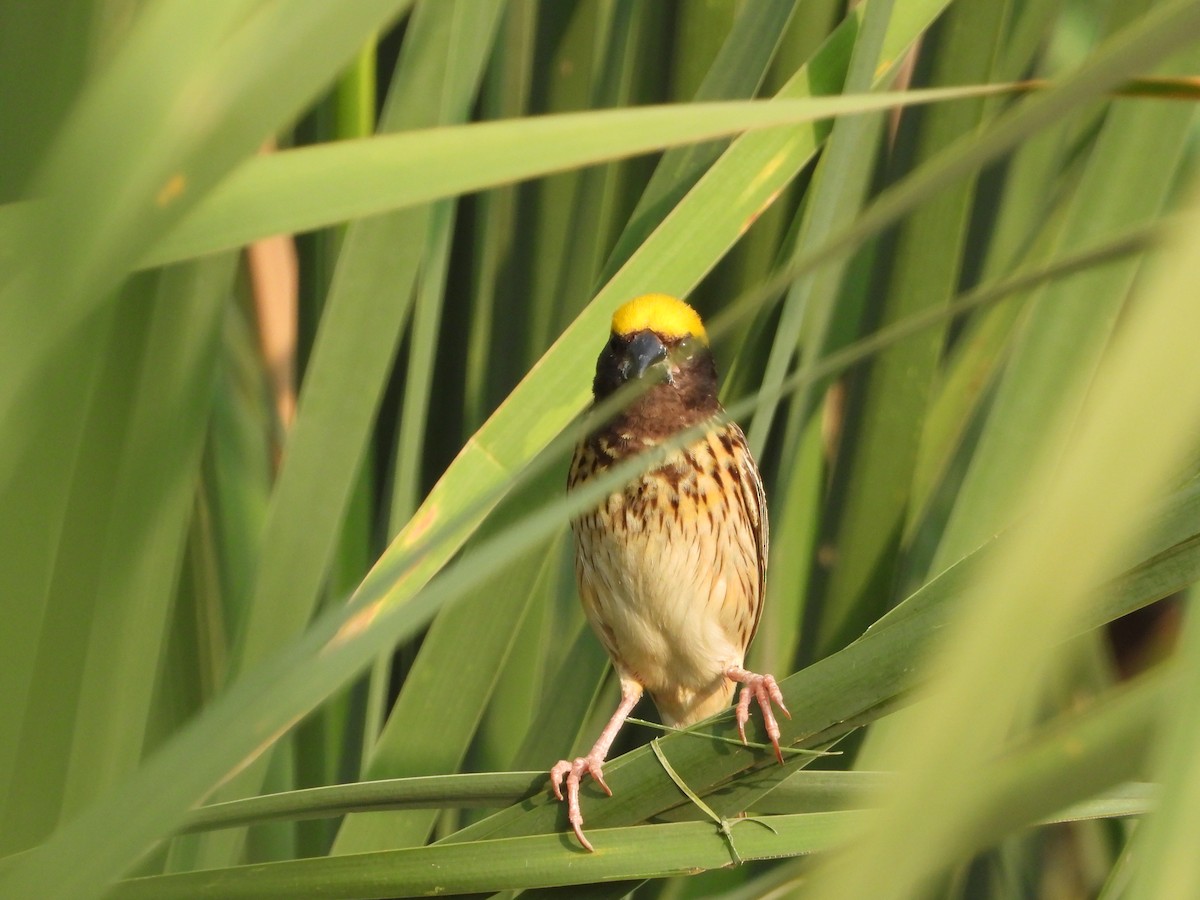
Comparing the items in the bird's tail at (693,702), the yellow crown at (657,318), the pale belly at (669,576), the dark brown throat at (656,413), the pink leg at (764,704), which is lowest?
the pink leg at (764,704)

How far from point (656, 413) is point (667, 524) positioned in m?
0.19

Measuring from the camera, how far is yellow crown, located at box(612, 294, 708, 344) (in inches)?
82.7

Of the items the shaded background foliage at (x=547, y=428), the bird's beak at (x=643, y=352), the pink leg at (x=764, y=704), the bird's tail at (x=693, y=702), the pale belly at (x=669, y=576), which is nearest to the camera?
the shaded background foliage at (x=547, y=428)

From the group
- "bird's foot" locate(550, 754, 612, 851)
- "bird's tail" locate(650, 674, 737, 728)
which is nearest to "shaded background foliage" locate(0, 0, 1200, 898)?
"bird's foot" locate(550, 754, 612, 851)

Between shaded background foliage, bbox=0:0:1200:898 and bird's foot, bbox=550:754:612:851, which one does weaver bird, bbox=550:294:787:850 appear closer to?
shaded background foliage, bbox=0:0:1200:898

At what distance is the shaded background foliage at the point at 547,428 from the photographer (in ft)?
2.00

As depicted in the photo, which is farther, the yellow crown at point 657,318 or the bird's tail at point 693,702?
the bird's tail at point 693,702

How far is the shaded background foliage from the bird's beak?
10 cm

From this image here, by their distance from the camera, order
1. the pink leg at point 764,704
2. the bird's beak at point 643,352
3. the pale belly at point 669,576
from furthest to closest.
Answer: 1. the pale belly at point 669,576
2. the bird's beak at point 643,352
3. the pink leg at point 764,704

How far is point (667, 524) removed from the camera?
2232 mm

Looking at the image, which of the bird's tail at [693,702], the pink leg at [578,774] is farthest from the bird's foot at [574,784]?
the bird's tail at [693,702]

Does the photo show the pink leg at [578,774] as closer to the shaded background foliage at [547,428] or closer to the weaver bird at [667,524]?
the shaded background foliage at [547,428]

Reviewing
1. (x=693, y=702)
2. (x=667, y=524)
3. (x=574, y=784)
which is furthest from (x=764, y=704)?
(x=693, y=702)

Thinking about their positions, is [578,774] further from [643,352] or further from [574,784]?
[643,352]
